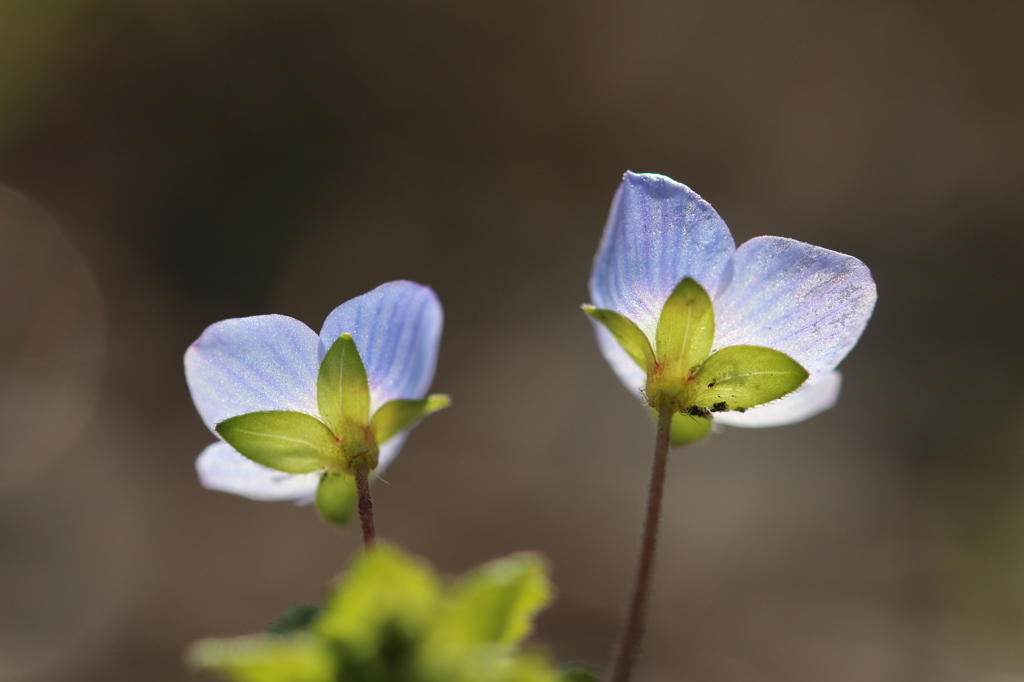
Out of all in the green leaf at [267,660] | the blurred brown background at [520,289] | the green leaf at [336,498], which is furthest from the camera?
the blurred brown background at [520,289]

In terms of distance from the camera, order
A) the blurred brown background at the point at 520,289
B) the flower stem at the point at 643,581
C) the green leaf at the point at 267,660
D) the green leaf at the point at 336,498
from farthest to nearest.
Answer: the blurred brown background at the point at 520,289 → the green leaf at the point at 336,498 → the flower stem at the point at 643,581 → the green leaf at the point at 267,660

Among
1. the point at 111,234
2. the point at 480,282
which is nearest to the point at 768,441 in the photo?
the point at 480,282

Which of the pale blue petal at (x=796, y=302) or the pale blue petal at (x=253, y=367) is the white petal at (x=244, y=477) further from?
the pale blue petal at (x=796, y=302)

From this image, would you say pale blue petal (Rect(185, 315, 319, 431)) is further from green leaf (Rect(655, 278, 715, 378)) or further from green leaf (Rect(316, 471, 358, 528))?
green leaf (Rect(655, 278, 715, 378))

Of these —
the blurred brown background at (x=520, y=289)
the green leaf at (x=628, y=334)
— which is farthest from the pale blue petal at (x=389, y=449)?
the blurred brown background at (x=520, y=289)

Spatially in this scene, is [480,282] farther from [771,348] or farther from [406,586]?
[406,586]
